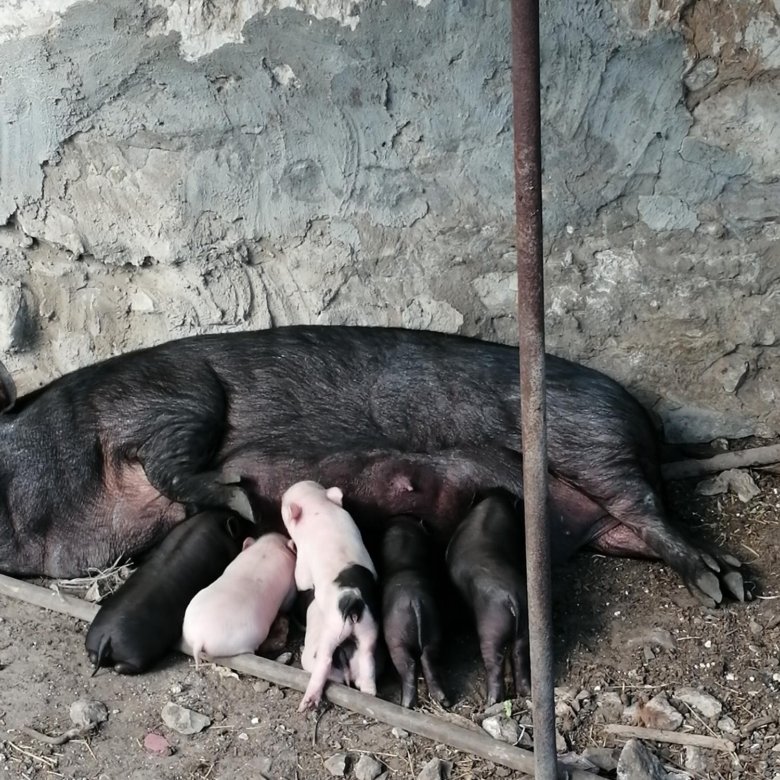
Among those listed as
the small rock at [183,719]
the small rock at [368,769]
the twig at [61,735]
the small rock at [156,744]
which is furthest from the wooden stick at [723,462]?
the twig at [61,735]

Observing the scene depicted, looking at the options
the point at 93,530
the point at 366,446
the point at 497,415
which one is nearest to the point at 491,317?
the point at 497,415

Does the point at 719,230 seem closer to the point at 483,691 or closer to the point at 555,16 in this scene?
the point at 555,16

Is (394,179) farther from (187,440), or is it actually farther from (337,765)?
(337,765)

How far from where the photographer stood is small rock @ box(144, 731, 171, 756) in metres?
2.72

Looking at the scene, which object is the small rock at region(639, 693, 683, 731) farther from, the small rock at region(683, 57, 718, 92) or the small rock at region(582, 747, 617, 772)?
the small rock at region(683, 57, 718, 92)

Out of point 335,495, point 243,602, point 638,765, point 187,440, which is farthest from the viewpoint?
point 187,440

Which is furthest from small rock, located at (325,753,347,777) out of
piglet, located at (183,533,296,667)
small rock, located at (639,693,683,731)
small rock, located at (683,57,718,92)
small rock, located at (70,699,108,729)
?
small rock, located at (683,57,718,92)

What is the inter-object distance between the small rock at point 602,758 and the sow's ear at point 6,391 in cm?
214

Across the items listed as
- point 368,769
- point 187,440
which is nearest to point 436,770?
point 368,769

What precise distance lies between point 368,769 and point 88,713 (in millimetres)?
751

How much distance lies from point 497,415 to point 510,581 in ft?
2.89

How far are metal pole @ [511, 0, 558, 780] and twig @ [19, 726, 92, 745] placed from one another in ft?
3.73

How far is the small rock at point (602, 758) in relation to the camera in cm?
255

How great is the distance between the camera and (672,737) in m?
2.62
